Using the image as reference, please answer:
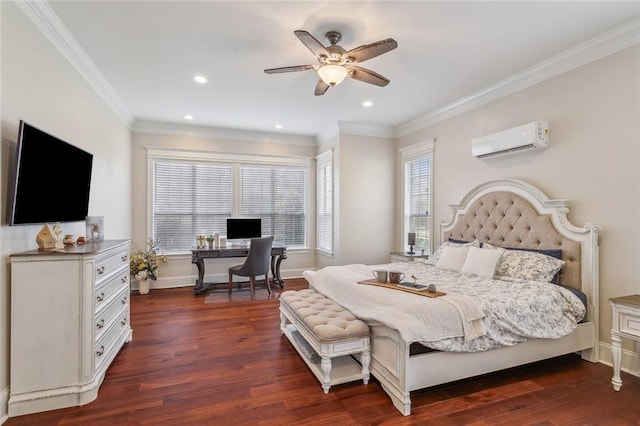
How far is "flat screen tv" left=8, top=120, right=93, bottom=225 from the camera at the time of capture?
205 cm

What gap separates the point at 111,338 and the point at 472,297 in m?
2.99

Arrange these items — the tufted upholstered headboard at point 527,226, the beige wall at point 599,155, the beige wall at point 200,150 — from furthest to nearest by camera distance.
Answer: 1. the beige wall at point 200,150
2. the tufted upholstered headboard at point 527,226
3. the beige wall at point 599,155

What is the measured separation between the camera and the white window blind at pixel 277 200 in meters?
6.04

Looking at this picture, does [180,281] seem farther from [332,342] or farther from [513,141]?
[513,141]

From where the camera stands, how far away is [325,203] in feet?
20.0

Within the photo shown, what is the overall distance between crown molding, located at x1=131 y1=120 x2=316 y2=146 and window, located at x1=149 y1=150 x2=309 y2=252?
1.20 feet

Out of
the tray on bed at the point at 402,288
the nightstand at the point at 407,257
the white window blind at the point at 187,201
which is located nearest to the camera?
the tray on bed at the point at 402,288

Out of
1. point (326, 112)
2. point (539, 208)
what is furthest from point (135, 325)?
point (539, 208)

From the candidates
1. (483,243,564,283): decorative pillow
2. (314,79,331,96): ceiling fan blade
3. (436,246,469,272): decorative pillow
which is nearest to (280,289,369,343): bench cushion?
(436,246,469,272): decorative pillow

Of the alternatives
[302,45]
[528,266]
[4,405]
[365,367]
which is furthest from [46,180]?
[528,266]

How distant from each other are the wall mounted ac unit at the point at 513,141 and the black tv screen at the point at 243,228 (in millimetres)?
3718

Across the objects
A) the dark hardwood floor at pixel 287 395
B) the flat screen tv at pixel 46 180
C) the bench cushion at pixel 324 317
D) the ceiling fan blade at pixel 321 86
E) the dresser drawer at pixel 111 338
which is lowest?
the dark hardwood floor at pixel 287 395

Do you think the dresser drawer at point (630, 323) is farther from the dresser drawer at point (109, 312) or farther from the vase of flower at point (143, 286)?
Answer: the vase of flower at point (143, 286)

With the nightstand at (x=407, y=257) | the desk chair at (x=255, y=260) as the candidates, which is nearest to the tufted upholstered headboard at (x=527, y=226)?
the nightstand at (x=407, y=257)
